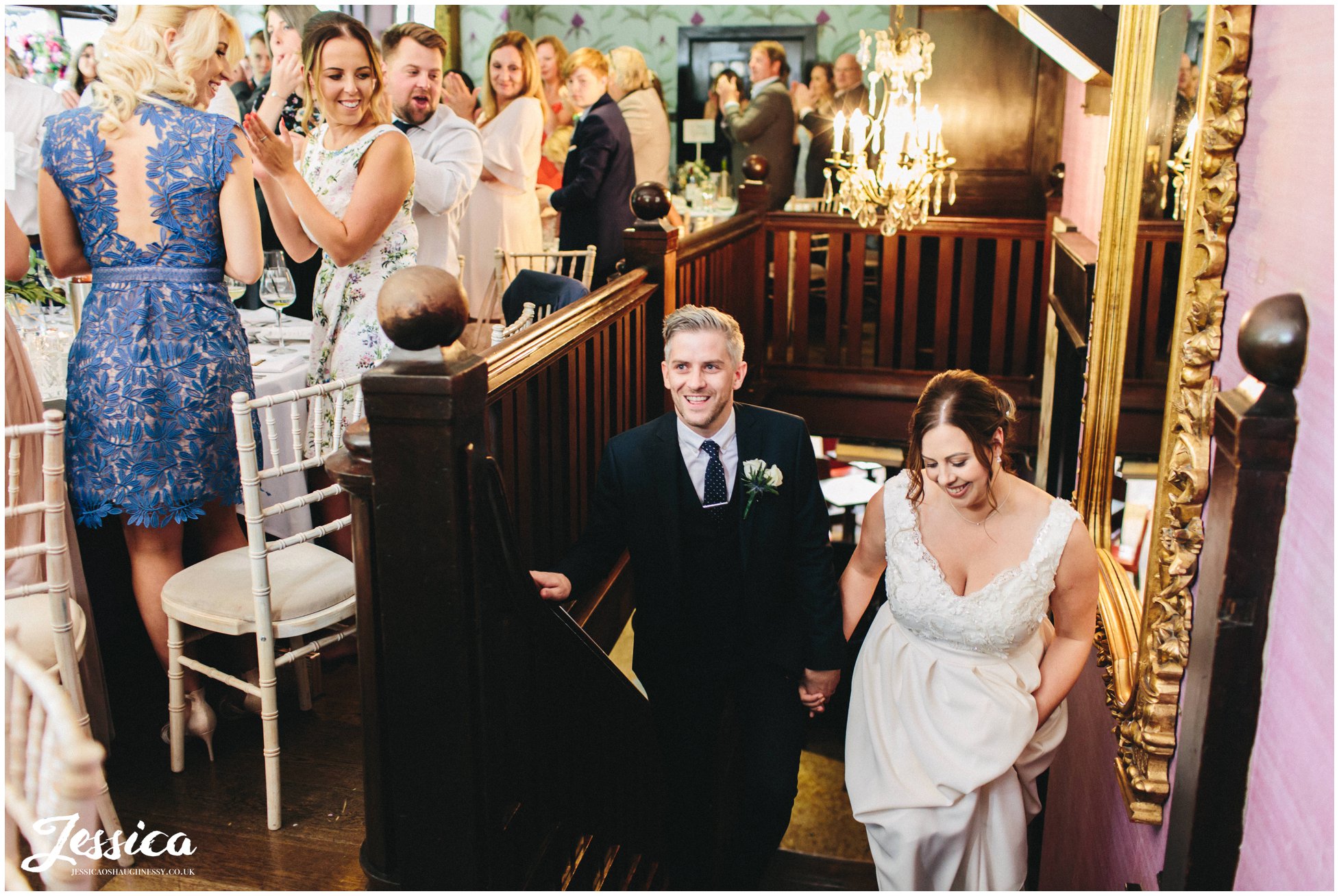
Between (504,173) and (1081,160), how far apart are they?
270 centimetres

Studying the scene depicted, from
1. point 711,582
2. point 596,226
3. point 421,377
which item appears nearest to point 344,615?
point 711,582

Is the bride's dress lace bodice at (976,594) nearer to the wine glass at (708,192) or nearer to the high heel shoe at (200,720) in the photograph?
the high heel shoe at (200,720)

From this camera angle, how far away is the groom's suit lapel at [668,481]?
2.30 meters

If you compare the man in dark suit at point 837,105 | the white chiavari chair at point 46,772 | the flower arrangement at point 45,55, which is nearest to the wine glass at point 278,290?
the white chiavari chair at point 46,772

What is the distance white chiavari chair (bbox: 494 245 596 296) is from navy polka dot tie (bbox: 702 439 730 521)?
81.3 inches

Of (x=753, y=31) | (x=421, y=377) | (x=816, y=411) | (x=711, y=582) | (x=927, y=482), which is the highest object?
(x=753, y=31)

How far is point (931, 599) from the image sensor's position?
7.13 ft

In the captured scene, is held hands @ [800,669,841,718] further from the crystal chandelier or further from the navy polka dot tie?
the crystal chandelier

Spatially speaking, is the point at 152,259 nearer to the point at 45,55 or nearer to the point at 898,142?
the point at 898,142

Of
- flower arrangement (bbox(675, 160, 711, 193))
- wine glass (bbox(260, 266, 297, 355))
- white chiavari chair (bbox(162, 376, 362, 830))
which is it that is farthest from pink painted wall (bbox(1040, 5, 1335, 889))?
flower arrangement (bbox(675, 160, 711, 193))

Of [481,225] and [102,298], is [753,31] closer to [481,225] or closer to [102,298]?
[481,225]

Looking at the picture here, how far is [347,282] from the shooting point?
9.67 feet

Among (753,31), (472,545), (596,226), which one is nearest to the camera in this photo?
(472,545)

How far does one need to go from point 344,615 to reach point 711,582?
0.89 meters
